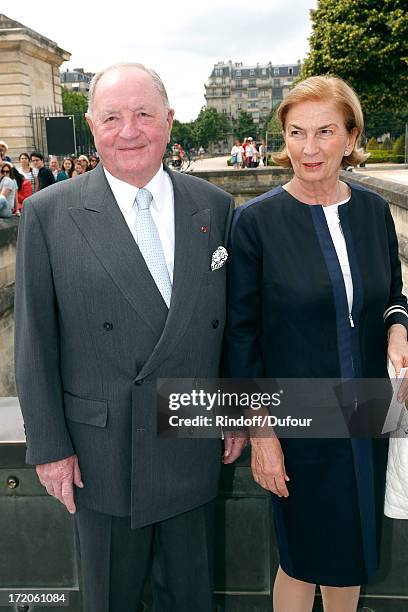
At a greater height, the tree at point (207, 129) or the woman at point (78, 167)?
the tree at point (207, 129)

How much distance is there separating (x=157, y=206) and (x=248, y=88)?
169101mm

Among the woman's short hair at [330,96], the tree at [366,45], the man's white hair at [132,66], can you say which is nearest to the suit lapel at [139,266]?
the man's white hair at [132,66]

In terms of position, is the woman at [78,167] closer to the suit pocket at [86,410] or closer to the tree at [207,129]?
the suit pocket at [86,410]

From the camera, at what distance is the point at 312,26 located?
29766mm

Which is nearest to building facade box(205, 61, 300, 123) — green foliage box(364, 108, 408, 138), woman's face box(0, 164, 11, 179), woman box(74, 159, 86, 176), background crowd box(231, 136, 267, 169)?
green foliage box(364, 108, 408, 138)

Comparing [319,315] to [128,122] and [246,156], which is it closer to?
[128,122]

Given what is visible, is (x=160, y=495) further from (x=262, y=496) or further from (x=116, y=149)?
(x=116, y=149)

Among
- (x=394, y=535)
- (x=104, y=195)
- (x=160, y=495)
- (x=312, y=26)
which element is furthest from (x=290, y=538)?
(x=312, y=26)

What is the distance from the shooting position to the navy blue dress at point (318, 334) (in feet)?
7.09

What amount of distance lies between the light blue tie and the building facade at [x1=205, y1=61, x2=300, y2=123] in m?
163

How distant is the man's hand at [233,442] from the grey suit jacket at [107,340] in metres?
0.13

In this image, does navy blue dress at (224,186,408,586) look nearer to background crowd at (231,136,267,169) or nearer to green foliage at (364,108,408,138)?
background crowd at (231,136,267,169)

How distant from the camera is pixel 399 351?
→ 2193 mm

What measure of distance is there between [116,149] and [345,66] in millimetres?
27920
